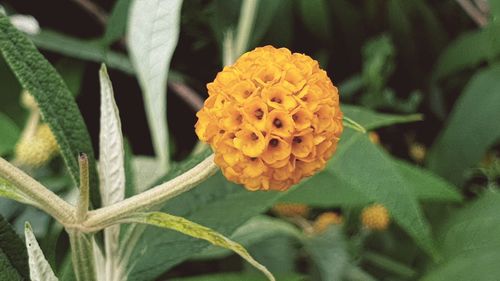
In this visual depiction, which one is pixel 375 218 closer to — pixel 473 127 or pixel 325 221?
pixel 325 221

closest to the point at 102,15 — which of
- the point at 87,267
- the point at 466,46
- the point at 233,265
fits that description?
the point at 233,265

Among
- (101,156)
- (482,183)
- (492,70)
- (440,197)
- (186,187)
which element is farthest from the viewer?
(482,183)

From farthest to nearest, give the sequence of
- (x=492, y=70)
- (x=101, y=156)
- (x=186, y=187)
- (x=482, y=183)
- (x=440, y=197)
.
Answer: (x=482, y=183) → (x=492, y=70) → (x=440, y=197) → (x=101, y=156) → (x=186, y=187)

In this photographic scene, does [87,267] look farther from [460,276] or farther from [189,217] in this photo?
[460,276]

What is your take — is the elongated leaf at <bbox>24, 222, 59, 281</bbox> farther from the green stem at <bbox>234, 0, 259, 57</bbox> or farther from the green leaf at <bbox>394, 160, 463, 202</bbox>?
the green stem at <bbox>234, 0, 259, 57</bbox>

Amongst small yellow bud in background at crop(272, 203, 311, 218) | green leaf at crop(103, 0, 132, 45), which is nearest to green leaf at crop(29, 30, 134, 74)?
green leaf at crop(103, 0, 132, 45)

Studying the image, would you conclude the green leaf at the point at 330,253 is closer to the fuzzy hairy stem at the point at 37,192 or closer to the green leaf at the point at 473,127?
the green leaf at the point at 473,127
